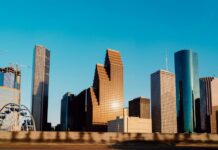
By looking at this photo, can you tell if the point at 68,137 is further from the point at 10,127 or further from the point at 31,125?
the point at 10,127

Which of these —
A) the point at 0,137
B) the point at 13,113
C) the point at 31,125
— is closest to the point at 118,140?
the point at 0,137

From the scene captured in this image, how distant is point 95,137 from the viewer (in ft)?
118

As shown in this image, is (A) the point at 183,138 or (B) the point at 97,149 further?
(A) the point at 183,138

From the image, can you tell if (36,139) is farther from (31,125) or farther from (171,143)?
(31,125)

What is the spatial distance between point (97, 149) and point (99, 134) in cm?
918

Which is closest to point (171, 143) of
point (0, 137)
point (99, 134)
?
point (99, 134)

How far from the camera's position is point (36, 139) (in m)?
34.0

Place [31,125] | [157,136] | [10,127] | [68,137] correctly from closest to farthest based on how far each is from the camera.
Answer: [68,137] < [157,136] < [31,125] < [10,127]

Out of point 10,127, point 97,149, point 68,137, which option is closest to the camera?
point 97,149

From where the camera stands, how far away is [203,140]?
3856 cm

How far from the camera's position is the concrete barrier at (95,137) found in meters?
33.5

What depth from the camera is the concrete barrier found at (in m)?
33.5

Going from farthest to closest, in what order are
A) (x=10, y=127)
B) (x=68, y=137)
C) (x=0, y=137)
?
(x=10, y=127) → (x=68, y=137) → (x=0, y=137)

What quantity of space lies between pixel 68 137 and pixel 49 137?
79.1 inches
